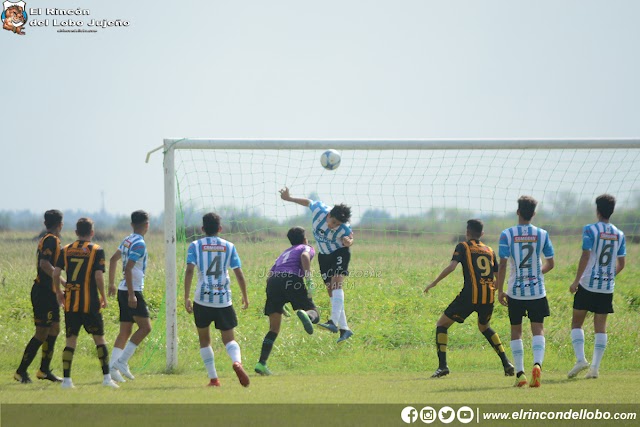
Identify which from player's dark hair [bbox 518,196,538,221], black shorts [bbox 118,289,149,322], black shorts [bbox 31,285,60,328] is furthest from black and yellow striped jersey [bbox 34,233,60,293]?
player's dark hair [bbox 518,196,538,221]

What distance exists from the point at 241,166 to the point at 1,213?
53097 millimetres

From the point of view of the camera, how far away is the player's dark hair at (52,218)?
9.74 metres

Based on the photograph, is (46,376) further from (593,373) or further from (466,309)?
(593,373)

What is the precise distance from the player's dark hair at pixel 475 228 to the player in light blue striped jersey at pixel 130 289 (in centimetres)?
362

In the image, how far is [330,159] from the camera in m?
11.4

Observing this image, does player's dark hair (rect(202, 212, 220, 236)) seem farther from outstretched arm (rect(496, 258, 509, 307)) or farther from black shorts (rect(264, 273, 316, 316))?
outstretched arm (rect(496, 258, 509, 307))

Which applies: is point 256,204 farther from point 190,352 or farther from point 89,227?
point 89,227

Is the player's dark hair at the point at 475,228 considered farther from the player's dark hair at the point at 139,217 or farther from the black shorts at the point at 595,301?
the player's dark hair at the point at 139,217

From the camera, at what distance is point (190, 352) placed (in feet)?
40.9

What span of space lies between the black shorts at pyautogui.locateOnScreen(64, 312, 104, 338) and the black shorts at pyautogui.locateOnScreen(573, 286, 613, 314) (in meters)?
5.26

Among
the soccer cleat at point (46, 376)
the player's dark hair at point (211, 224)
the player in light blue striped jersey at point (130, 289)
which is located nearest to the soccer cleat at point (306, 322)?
the player's dark hair at point (211, 224)

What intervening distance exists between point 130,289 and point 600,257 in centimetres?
523
